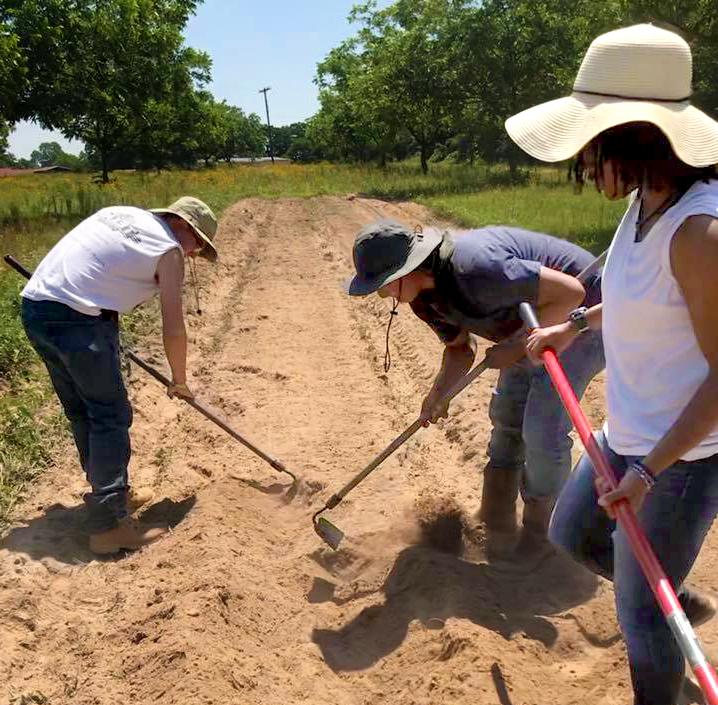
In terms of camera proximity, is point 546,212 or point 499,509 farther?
point 546,212

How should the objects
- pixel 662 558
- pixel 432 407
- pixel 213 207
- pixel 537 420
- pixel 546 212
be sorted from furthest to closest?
pixel 213 207 → pixel 546 212 → pixel 432 407 → pixel 537 420 → pixel 662 558

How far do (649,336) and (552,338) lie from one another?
2.65ft

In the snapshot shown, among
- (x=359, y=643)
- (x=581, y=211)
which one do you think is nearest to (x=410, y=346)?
(x=359, y=643)

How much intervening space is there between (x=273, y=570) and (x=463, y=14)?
26.5 meters

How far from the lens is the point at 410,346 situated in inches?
295

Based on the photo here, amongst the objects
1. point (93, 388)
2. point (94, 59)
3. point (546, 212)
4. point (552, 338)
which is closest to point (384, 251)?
point (552, 338)

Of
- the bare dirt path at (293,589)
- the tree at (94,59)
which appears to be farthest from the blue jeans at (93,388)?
the tree at (94,59)

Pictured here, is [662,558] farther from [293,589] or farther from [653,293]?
[293,589]

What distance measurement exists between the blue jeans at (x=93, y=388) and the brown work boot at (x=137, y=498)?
0.42 m

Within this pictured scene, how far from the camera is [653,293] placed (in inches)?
77.9

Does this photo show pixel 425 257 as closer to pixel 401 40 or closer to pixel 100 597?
pixel 100 597

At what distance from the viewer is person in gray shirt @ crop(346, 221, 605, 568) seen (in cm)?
320

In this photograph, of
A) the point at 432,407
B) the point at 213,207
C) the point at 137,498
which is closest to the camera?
the point at 432,407

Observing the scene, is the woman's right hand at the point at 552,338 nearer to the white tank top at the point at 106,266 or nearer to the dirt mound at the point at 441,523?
the dirt mound at the point at 441,523
